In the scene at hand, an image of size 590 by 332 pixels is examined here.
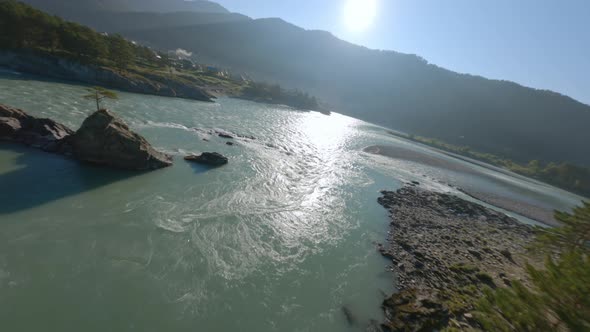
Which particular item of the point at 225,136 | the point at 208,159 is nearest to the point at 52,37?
the point at 225,136

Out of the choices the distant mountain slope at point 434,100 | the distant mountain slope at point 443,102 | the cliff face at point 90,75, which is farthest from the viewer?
the distant mountain slope at point 434,100

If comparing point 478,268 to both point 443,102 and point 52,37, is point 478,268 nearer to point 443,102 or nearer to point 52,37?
point 52,37

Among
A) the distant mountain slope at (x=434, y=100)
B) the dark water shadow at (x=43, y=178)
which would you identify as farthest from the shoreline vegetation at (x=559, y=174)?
the dark water shadow at (x=43, y=178)

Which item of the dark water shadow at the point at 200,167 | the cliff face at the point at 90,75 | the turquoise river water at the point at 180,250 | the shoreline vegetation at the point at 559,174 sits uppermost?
the shoreline vegetation at the point at 559,174

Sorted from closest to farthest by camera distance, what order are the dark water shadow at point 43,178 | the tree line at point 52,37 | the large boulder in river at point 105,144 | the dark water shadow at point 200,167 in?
the dark water shadow at point 43,178 → the large boulder in river at point 105,144 → the dark water shadow at point 200,167 → the tree line at point 52,37

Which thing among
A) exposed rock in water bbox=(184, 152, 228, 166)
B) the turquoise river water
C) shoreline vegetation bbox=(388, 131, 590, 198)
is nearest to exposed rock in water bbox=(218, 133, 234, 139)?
exposed rock in water bbox=(184, 152, 228, 166)

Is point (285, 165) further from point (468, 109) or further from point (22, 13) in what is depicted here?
point (468, 109)

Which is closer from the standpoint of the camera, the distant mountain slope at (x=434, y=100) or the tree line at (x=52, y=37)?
the tree line at (x=52, y=37)

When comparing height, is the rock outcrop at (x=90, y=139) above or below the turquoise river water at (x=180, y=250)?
above

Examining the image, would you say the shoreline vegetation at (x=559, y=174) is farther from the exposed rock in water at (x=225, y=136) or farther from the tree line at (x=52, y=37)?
the tree line at (x=52, y=37)
